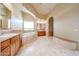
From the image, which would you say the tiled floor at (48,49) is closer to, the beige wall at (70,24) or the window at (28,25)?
the beige wall at (70,24)

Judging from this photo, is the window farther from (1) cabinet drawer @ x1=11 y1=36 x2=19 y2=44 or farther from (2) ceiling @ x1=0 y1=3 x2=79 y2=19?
(1) cabinet drawer @ x1=11 y1=36 x2=19 y2=44

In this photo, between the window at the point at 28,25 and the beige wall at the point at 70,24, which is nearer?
the window at the point at 28,25

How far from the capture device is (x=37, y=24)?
2768mm

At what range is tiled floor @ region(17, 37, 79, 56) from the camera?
228 centimetres

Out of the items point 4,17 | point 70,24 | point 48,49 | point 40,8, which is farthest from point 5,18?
point 70,24

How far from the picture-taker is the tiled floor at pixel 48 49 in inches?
89.8

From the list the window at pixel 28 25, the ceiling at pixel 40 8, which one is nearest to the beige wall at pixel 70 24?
the ceiling at pixel 40 8

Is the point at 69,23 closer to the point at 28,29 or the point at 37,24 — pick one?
the point at 37,24

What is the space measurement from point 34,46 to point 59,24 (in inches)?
40.5

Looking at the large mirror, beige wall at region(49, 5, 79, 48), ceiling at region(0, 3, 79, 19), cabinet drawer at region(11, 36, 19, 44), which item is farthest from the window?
beige wall at region(49, 5, 79, 48)

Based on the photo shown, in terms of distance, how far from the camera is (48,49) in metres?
2.49

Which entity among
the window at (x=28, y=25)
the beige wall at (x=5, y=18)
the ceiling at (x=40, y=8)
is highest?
the ceiling at (x=40, y=8)

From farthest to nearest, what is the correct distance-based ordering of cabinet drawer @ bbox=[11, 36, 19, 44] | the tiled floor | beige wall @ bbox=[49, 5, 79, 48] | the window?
beige wall @ bbox=[49, 5, 79, 48], the window, cabinet drawer @ bbox=[11, 36, 19, 44], the tiled floor

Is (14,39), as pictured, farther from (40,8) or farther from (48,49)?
(40,8)
